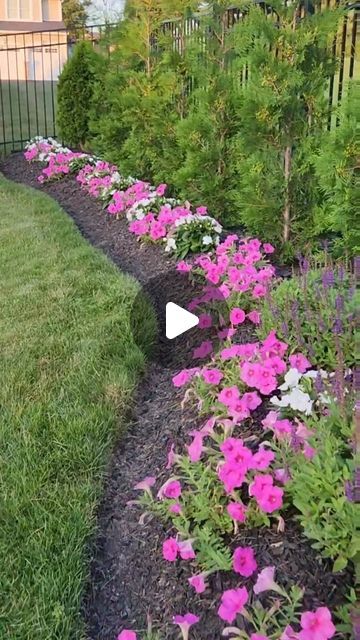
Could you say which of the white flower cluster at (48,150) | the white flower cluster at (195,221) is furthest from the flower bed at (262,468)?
the white flower cluster at (48,150)

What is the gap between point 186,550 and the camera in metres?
1.82

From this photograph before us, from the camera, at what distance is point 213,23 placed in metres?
5.01

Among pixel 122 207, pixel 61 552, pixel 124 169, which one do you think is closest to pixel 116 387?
pixel 61 552

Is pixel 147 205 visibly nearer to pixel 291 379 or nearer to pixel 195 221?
pixel 195 221

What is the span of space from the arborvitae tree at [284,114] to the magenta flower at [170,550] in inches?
114

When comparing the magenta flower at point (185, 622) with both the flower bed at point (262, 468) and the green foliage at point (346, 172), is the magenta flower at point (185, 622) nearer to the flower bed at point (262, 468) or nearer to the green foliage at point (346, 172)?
the flower bed at point (262, 468)

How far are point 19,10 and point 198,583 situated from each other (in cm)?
3178

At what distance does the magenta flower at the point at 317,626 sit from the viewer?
1413 millimetres

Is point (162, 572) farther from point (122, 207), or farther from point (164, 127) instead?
point (164, 127)

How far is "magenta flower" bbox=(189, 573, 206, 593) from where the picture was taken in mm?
1699

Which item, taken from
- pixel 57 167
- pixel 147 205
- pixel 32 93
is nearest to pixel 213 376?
pixel 147 205

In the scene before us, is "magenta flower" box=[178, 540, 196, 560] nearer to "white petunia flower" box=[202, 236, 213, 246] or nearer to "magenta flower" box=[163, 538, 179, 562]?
"magenta flower" box=[163, 538, 179, 562]
